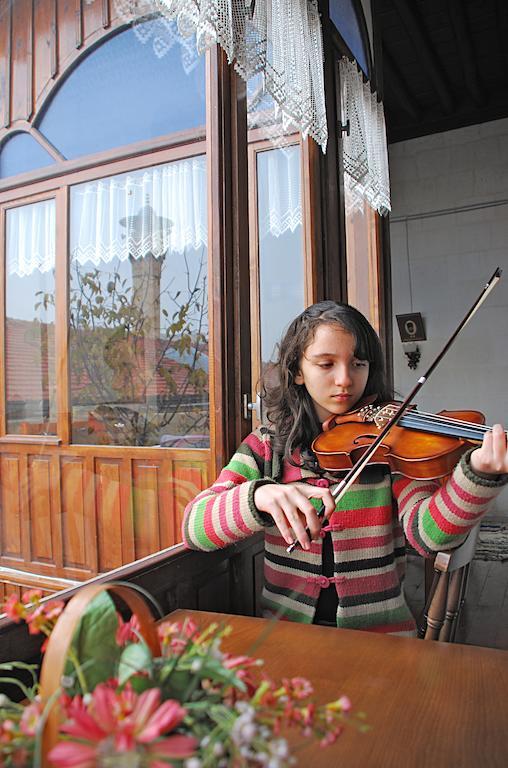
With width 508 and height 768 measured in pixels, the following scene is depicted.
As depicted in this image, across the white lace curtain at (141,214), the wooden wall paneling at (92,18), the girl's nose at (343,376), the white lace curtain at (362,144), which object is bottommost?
the girl's nose at (343,376)

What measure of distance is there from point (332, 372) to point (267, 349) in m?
0.62

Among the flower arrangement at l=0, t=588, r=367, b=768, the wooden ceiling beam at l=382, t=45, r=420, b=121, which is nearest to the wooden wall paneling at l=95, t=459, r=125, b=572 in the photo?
the flower arrangement at l=0, t=588, r=367, b=768

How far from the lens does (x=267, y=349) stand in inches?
69.2

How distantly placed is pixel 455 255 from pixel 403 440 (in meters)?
4.06

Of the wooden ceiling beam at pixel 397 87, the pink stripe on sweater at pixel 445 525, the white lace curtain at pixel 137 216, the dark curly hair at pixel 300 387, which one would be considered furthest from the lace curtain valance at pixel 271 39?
the wooden ceiling beam at pixel 397 87

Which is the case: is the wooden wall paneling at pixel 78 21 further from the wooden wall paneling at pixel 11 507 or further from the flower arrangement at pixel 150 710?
the flower arrangement at pixel 150 710

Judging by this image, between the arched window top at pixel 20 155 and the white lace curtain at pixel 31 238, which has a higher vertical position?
the arched window top at pixel 20 155

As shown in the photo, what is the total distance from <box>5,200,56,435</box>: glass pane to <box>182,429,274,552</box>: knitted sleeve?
0.46m

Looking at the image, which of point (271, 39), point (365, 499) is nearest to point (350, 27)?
point (271, 39)

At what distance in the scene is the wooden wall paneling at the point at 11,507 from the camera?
50.1 inches

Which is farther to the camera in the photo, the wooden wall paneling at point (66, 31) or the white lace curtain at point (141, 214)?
the white lace curtain at point (141, 214)

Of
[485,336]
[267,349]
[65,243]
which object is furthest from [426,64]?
[65,243]

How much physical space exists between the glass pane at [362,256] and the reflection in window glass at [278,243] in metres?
0.56

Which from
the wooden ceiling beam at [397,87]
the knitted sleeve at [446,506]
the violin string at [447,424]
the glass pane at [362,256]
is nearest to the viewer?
the knitted sleeve at [446,506]
